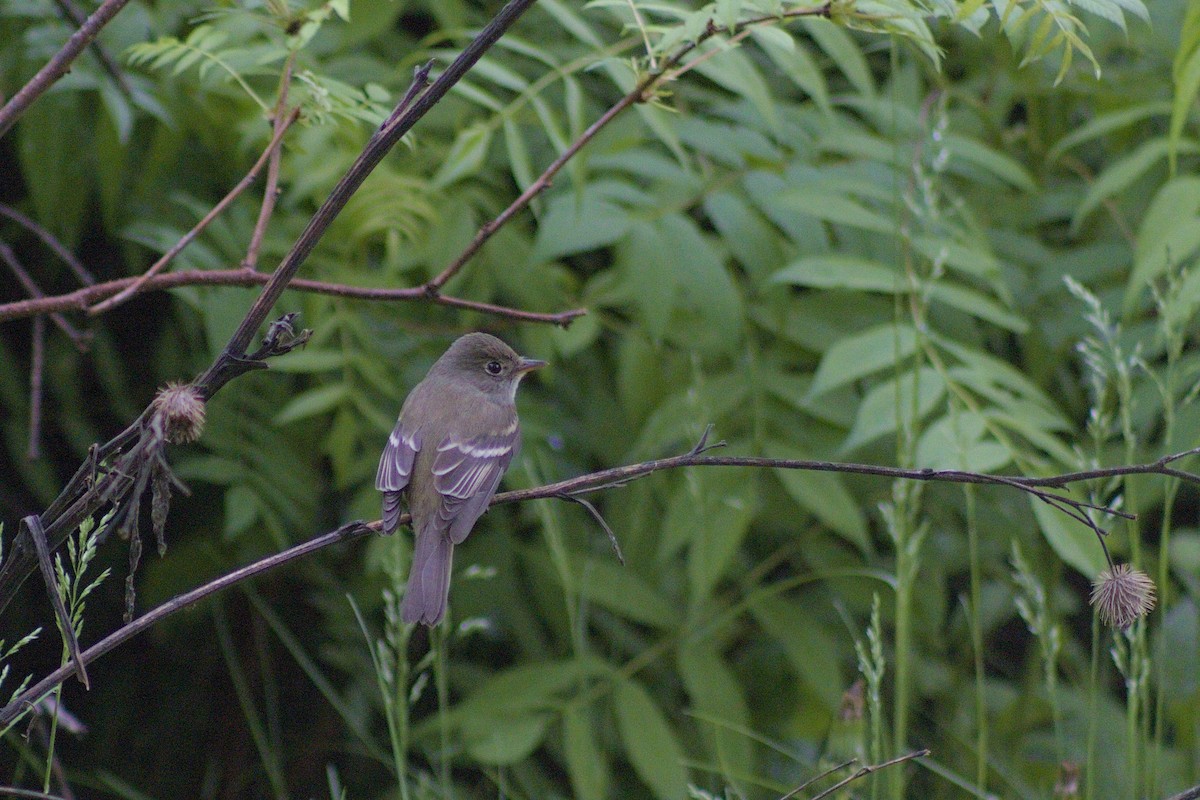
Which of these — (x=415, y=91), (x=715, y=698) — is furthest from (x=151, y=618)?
(x=715, y=698)

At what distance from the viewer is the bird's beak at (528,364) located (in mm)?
3223

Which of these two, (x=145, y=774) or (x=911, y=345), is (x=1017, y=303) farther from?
(x=145, y=774)

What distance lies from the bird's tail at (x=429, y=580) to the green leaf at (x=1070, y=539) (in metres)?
1.25

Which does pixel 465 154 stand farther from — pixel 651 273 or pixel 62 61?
pixel 62 61

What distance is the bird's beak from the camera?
10.6 feet

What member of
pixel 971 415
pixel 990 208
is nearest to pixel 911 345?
pixel 971 415

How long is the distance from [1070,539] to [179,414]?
193 centimetres

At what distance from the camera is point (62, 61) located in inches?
60.2

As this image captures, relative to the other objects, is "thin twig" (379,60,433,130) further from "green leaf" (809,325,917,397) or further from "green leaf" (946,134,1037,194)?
"green leaf" (946,134,1037,194)

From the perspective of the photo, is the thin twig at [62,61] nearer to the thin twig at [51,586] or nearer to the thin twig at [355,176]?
the thin twig at [355,176]

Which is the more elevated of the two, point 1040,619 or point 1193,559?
point 1040,619

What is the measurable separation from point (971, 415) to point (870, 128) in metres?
1.63

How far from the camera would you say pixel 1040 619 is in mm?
2291

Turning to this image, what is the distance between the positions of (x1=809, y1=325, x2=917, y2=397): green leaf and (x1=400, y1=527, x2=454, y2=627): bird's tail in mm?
911
